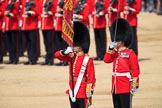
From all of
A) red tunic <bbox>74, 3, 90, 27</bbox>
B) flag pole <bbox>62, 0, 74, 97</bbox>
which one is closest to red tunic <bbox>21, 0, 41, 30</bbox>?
red tunic <bbox>74, 3, 90, 27</bbox>

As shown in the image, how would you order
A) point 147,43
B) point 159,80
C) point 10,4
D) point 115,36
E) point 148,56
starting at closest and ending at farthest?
point 115,36
point 159,80
point 10,4
point 148,56
point 147,43

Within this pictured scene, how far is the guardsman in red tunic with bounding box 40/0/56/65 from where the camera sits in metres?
17.6

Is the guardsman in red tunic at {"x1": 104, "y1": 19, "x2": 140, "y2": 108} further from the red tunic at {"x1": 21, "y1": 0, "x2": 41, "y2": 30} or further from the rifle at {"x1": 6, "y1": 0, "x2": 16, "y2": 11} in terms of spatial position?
the rifle at {"x1": 6, "y1": 0, "x2": 16, "y2": 11}

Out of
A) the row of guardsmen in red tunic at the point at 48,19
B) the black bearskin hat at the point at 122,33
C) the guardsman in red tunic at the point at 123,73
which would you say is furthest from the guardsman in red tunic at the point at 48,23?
the guardsman in red tunic at the point at 123,73

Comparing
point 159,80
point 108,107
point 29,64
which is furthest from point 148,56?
point 108,107

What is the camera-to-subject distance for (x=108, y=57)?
10164mm

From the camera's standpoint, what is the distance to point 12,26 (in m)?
18.3

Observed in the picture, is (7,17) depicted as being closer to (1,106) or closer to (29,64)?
(29,64)

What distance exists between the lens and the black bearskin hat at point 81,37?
10.2m

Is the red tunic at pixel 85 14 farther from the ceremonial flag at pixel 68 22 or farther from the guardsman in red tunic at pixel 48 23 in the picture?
the ceremonial flag at pixel 68 22

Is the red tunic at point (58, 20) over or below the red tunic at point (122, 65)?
below

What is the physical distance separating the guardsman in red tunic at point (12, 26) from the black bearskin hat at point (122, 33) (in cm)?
741

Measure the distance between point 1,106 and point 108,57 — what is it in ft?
10.2

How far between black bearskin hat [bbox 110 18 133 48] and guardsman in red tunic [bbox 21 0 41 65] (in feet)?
22.4
